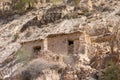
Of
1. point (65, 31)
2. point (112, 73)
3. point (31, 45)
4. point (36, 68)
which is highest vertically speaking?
point (112, 73)

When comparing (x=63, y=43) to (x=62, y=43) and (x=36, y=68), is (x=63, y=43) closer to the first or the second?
(x=62, y=43)

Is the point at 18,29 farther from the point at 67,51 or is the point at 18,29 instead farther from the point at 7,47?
the point at 67,51

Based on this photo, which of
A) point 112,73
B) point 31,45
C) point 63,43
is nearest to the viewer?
point 112,73

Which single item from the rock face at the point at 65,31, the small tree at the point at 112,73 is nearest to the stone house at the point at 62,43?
the rock face at the point at 65,31

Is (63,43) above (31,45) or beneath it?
above

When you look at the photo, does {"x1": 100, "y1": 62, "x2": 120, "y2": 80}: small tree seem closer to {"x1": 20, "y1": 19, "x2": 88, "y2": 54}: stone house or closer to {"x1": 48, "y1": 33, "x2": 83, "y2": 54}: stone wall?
{"x1": 20, "y1": 19, "x2": 88, "y2": 54}: stone house

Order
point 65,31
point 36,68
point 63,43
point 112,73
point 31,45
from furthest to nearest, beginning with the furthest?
point 65,31, point 31,45, point 63,43, point 36,68, point 112,73

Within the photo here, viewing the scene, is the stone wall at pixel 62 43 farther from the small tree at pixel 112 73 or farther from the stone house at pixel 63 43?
the small tree at pixel 112 73

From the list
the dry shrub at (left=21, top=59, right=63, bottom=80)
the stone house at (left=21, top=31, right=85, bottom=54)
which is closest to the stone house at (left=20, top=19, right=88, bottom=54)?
the stone house at (left=21, top=31, right=85, bottom=54)

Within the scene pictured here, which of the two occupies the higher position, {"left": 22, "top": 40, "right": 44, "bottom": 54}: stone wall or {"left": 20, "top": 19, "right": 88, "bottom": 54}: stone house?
{"left": 20, "top": 19, "right": 88, "bottom": 54}: stone house

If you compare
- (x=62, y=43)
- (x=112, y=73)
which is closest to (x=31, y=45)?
(x=62, y=43)

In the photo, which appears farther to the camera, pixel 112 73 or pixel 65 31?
pixel 65 31

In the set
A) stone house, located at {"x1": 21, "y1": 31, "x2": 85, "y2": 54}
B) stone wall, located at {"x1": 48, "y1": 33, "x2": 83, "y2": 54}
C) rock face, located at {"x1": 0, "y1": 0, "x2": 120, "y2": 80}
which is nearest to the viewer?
rock face, located at {"x1": 0, "y1": 0, "x2": 120, "y2": 80}

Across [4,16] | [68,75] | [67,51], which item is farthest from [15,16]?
[68,75]
